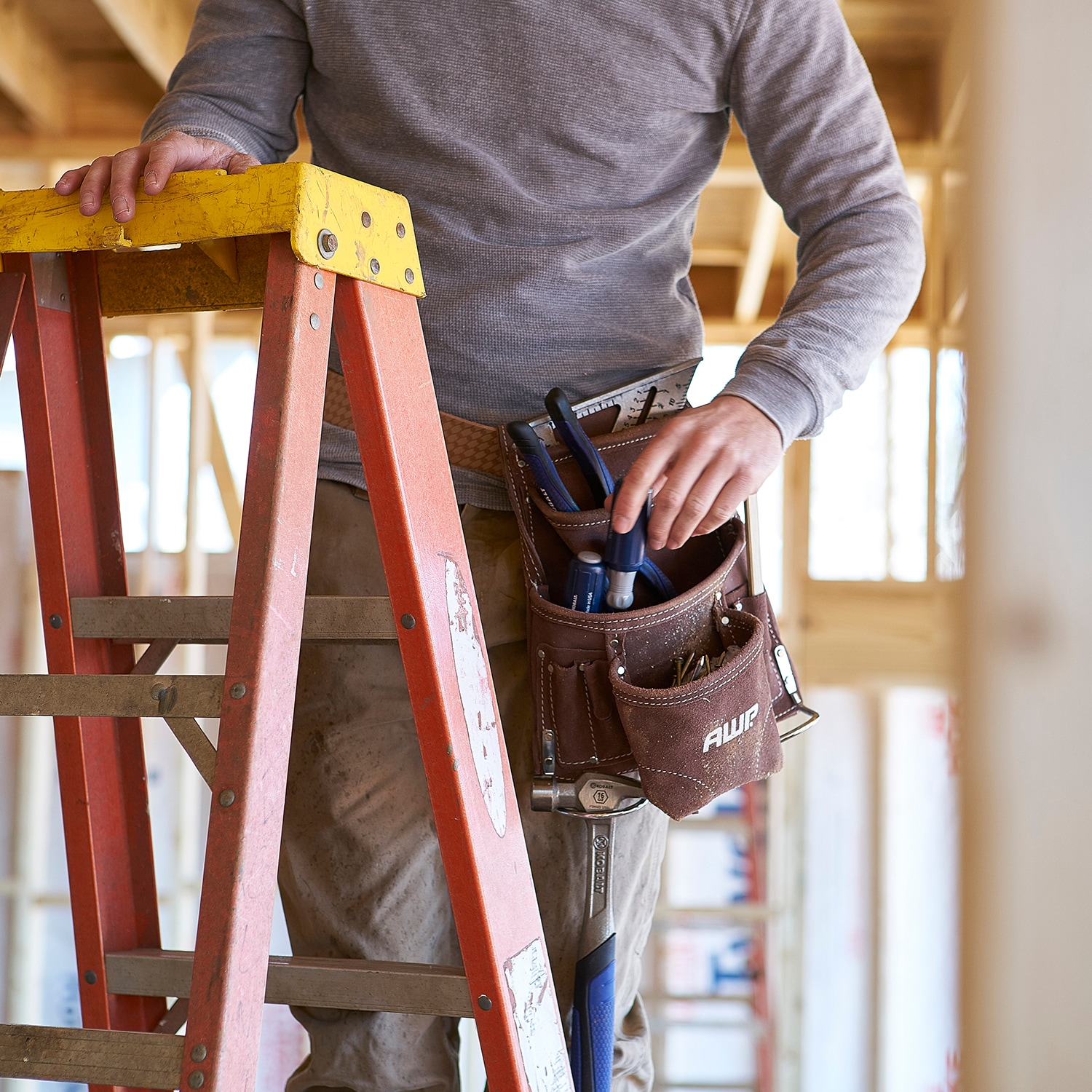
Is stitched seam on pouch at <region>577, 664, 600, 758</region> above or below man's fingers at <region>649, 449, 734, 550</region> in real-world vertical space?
below

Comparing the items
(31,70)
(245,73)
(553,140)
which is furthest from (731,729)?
(31,70)

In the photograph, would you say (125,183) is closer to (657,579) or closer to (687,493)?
(687,493)

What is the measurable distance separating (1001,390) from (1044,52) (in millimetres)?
131

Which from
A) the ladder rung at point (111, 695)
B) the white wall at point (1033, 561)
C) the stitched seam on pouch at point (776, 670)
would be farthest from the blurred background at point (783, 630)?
the white wall at point (1033, 561)

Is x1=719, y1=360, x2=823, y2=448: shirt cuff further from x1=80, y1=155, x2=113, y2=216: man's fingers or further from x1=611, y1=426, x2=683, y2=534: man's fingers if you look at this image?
x1=80, y1=155, x2=113, y2=216: man's fingers

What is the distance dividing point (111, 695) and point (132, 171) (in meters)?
0.39

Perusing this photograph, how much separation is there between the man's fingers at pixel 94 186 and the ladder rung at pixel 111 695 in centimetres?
35

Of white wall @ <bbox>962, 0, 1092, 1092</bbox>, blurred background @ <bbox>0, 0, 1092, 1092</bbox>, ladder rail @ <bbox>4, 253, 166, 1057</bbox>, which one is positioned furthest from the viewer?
blurred background @ <bbox>0, 0, 1092, 1092</bbox>

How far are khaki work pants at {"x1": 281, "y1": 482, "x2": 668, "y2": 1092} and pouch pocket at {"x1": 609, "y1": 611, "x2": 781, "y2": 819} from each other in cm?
15

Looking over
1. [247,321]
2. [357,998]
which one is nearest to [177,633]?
[357,998]

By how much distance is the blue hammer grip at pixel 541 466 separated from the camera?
1092 mm

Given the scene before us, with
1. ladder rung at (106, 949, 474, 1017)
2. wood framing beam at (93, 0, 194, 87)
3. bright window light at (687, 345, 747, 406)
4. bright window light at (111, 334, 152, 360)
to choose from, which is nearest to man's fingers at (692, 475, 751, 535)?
ladder rung at (106, 949, 474, 1017)

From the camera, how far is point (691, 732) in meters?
1.07

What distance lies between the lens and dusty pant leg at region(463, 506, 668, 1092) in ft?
3.93
